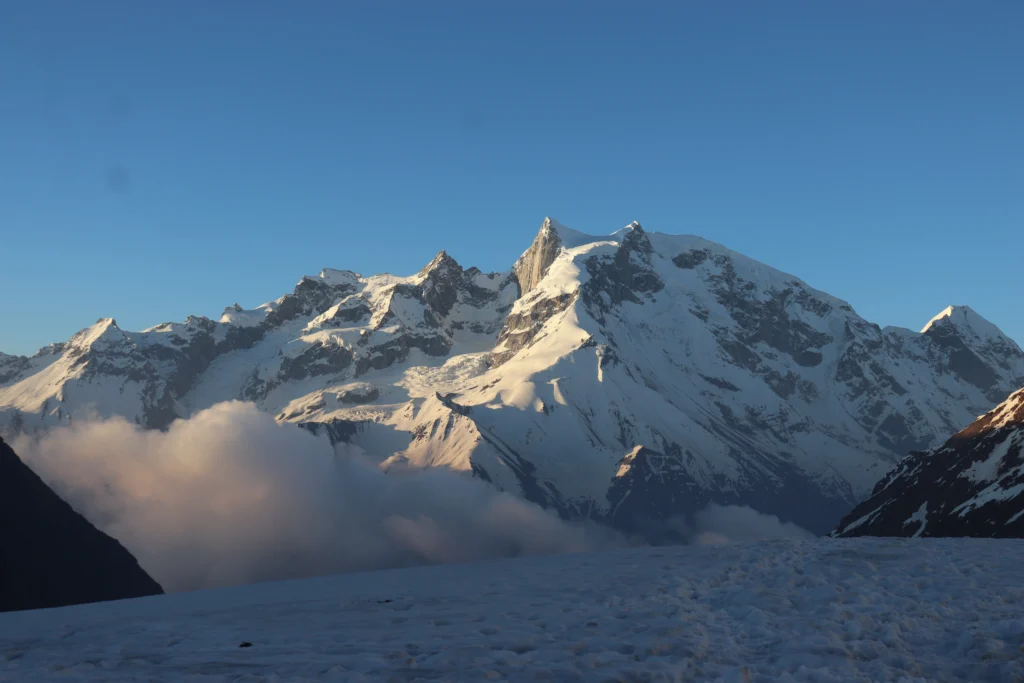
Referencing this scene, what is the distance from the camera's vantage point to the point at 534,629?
68.1 ft

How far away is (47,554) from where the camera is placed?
311 ft

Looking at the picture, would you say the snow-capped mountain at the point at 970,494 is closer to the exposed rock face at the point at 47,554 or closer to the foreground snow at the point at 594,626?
the exposed rock face at the point at 47,554

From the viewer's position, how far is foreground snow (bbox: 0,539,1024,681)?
18.0 m

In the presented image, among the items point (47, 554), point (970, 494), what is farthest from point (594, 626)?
point (970, 494)

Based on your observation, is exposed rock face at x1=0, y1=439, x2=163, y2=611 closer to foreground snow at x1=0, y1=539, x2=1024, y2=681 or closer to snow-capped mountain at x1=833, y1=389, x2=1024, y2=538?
foreground snow at x1=0, y1=539, x2=1024, y2=681

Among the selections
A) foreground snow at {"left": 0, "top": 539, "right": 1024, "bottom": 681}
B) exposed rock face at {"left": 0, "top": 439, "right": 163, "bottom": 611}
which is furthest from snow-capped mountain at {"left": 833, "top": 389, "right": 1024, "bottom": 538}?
foreground snow at {"left": 0, "top": 539, "right": 1024, "bottom": 681}

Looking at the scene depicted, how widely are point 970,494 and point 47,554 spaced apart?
140 metres

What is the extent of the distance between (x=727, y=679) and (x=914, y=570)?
36.6 ft

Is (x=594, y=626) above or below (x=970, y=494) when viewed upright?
above

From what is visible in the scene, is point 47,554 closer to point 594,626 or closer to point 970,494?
point 594,626

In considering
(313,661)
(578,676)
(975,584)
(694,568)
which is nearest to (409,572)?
(694,568)

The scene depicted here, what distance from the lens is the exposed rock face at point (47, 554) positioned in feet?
291

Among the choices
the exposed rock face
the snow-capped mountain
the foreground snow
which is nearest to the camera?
the foreground snow

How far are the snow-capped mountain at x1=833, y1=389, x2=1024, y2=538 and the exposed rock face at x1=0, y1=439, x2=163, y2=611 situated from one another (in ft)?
364
